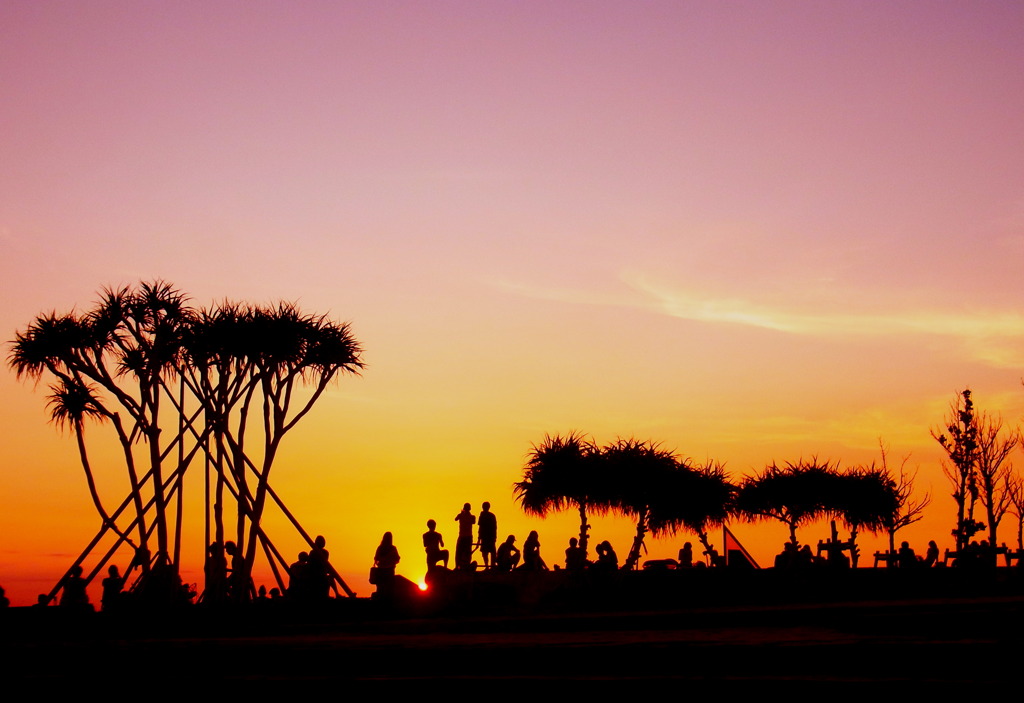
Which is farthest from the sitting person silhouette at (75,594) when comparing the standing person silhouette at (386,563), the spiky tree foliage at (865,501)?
the spiky tree foliage at (865,501)

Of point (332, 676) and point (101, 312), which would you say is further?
point (101, 312)

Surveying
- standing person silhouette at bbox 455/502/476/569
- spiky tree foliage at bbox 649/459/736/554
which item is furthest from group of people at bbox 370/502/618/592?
spiky tree foliage at bbox 649/459/736/554

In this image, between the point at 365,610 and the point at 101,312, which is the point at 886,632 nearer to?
the point at 365,610

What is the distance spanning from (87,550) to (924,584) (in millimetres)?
17983

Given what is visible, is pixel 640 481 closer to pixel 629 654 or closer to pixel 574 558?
pixel 574 558

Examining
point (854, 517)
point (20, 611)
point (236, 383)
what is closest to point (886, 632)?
point (20, 611)

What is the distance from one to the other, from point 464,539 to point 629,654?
1636cm

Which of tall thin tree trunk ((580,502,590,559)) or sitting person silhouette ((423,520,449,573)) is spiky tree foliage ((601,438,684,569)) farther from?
sitting person silhouette ((423,520,449,573))

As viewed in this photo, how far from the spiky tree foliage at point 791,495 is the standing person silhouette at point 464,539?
1847 centimetres

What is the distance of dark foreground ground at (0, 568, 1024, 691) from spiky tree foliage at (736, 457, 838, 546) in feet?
89.7

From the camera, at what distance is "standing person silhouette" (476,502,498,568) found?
2464 centimetres

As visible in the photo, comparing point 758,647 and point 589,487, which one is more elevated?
point 589,487

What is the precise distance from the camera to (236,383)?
27.0 metres

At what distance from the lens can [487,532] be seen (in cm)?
2464
